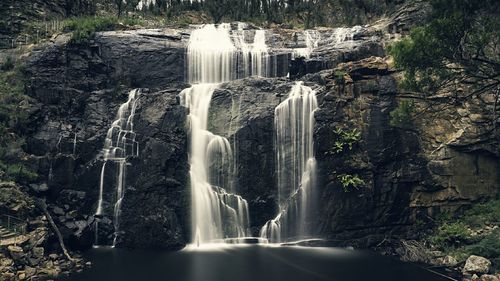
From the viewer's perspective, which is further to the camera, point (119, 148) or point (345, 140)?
point (119, 148)

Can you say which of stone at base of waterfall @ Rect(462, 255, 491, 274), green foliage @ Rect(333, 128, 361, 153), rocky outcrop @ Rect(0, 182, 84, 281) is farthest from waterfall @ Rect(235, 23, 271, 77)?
stone at base of waterfall @ Rect(462, 255, 491, 274)

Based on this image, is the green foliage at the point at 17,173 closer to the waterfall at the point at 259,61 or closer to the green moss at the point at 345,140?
the waterfall at the point at 259,61

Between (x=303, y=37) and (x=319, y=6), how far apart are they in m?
19.4

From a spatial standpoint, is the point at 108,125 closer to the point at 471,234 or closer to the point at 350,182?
the point at 350,182

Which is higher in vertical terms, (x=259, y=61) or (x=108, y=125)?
(x=259, y=61)

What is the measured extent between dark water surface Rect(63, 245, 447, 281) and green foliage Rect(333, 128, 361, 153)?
7.35 meters

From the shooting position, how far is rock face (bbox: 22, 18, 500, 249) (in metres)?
31.5

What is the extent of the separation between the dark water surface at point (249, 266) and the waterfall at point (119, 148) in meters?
3.93

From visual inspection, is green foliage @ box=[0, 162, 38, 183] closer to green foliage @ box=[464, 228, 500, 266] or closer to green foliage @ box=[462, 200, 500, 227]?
green foliage @ box=[464, 228, 500, 266]

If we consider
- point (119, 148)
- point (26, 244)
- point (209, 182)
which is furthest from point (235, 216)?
point (26, 244)

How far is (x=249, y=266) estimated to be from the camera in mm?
25750

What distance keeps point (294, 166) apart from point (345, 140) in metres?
4.33

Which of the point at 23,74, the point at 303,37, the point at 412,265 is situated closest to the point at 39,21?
the point at 23,74

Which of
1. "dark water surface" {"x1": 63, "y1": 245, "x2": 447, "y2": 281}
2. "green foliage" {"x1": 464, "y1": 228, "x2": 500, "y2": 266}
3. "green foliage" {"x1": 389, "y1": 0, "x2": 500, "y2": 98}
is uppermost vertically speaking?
"green foliage" {"x1": 389, "y1": 0, "x2": 500, "y2": 98}
